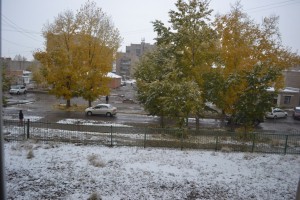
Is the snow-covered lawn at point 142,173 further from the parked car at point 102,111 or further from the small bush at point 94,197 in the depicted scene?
the parked car at point 102,111

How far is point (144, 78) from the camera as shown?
61.4 feet

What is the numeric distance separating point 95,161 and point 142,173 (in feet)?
7.11

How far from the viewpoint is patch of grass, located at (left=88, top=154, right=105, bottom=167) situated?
31.2ft

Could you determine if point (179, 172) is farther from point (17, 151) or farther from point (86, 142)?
point (17, 151)

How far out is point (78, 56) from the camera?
2412 centimetres

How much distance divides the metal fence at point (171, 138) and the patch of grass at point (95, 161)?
7.90ft

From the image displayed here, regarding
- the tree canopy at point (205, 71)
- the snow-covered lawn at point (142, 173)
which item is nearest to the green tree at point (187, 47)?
the tree canopy at point (205, 71)

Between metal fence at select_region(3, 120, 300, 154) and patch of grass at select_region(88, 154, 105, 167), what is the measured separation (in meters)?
2.41

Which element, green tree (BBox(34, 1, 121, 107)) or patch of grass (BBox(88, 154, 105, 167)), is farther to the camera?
green tree (BBox(34, 1, 121, 107))

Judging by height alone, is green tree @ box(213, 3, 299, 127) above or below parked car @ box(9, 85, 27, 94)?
above

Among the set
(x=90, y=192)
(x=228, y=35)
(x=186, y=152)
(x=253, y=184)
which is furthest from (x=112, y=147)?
(x=228, y=35)

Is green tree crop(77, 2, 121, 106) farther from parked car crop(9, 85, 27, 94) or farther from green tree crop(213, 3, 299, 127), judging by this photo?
parked car crop(9, 85, 27, 94)

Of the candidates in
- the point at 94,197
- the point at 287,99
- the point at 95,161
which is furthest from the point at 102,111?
the point at 287,99

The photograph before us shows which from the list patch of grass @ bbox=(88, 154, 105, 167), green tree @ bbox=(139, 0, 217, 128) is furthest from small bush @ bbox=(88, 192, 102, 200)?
green tree @ bbox=(139, 0, 217, 128)
